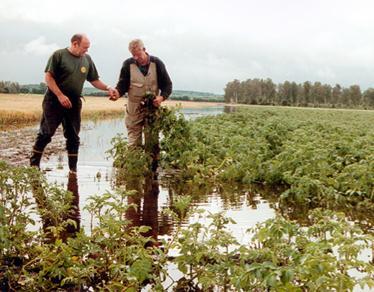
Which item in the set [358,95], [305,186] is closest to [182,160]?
[305,186]

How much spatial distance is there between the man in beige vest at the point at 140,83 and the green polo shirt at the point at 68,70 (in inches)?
27.7

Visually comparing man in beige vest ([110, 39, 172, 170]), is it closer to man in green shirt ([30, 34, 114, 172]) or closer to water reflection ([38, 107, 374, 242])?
man in green shirt ([30, 34, 114, 172])

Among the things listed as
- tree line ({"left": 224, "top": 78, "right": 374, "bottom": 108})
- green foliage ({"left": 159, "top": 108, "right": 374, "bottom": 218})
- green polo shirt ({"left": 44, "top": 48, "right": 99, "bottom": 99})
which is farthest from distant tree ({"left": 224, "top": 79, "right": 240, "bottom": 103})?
green polo shirt ({"left": 44, "top": 48, "right": 99, "bottom": 99})

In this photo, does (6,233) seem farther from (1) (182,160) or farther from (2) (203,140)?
(2) (203,140)

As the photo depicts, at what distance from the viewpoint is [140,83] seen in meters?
8.80

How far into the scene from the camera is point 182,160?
31.7 ft

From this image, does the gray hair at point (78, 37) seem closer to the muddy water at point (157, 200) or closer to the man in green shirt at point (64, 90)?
the man in green shirt at point (64, 90)

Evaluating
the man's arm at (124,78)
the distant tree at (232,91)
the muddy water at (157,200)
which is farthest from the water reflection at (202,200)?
the distant tree at (232,91)

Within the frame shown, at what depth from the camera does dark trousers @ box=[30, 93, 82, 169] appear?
8078 mm

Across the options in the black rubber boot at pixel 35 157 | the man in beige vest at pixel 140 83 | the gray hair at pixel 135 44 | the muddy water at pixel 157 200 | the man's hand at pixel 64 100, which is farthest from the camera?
the man in beige vest at pixel 140 83

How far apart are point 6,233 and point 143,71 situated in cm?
554

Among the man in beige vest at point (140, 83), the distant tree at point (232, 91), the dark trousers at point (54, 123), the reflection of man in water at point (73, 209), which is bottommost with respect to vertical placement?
the reflection of man in water at point (73, 209)

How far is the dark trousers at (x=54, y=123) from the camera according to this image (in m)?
8.08

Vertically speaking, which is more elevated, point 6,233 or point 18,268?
point 6,233
